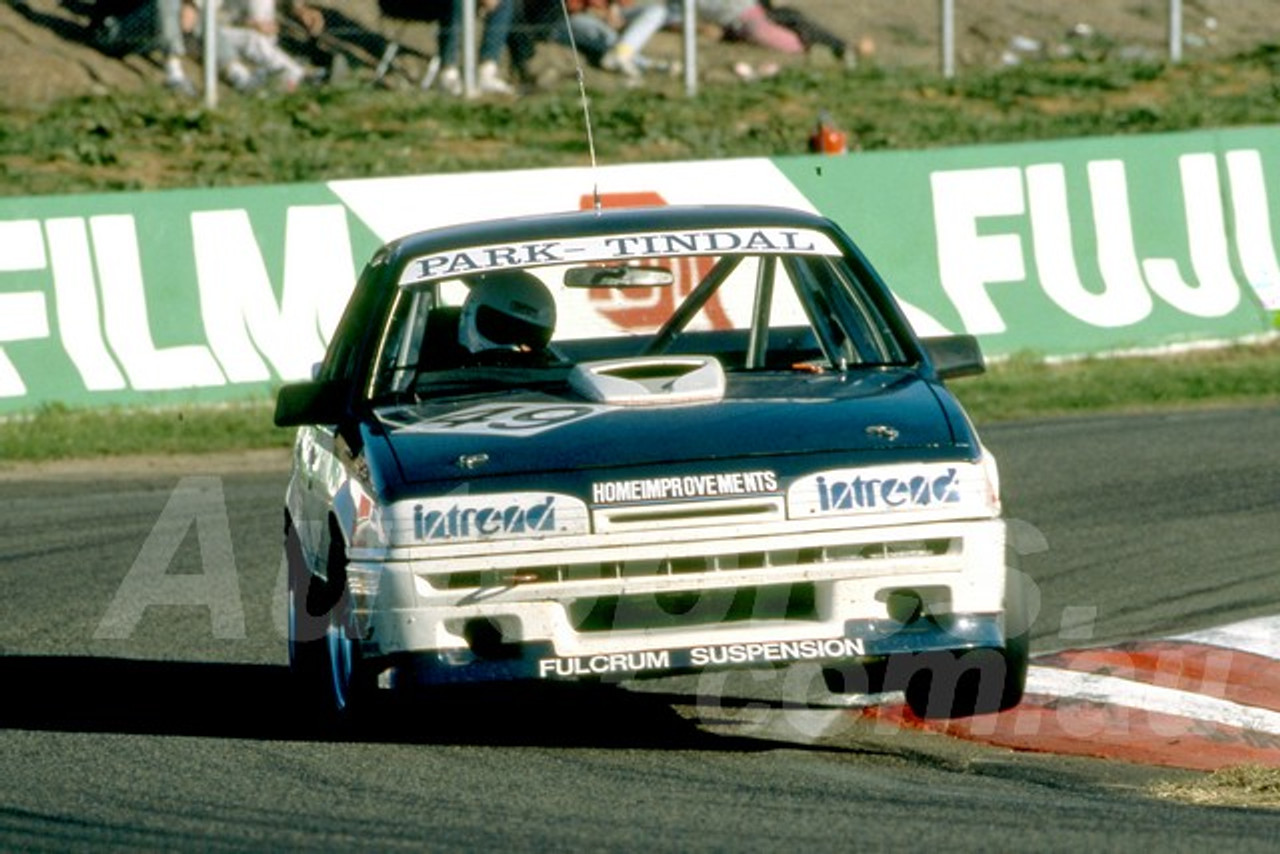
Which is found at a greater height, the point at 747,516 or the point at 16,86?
the point at 747,516

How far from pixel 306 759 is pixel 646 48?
1983cm

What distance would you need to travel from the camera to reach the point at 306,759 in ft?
24.0

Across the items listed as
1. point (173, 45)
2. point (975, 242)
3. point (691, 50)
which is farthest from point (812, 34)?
point (975, 242)

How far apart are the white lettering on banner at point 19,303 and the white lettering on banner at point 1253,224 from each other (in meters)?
8.32

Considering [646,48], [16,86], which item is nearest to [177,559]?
[16,86]

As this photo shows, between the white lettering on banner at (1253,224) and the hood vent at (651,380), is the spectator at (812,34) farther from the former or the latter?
the hood vent at (651,380)

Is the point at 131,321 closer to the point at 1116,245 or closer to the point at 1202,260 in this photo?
the point at 1116,245

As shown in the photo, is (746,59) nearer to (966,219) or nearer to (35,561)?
(966,219)

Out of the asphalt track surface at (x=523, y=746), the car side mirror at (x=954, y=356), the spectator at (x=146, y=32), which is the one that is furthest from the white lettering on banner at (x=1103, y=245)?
the car side mirror at (x=954, y=356)

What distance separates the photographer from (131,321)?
17219mm

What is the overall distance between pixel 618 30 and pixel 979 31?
4422 millimetres

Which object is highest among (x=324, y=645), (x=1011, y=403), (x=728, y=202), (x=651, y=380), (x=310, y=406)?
(x=651, y=380)

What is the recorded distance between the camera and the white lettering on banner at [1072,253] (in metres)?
19.0

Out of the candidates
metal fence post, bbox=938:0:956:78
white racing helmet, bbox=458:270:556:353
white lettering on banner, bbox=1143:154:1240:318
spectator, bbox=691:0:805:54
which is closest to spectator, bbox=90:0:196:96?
spectator, bbox=691:0:805:54
